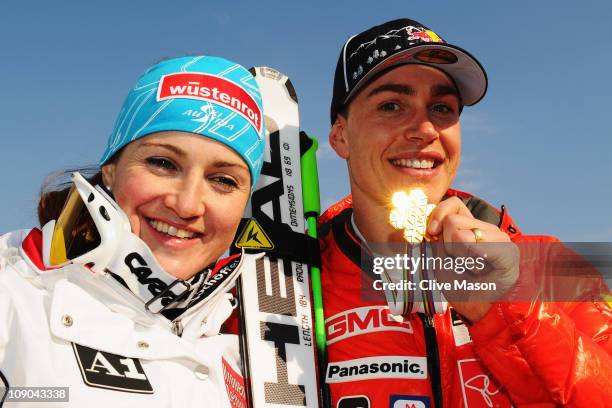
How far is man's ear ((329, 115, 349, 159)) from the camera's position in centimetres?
471

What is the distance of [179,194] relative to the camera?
297 cm

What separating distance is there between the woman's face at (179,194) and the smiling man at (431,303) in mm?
1146

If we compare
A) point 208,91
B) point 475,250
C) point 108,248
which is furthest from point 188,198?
point 475,250

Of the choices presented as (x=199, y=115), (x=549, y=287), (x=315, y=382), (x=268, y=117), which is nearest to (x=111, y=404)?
(x=199, y=115)

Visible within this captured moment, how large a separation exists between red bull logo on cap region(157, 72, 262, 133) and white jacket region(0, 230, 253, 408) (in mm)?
1053

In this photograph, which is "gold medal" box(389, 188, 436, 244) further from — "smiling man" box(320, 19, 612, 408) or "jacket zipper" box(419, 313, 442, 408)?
"jacket zipper" box(419, 313, 442, 408)

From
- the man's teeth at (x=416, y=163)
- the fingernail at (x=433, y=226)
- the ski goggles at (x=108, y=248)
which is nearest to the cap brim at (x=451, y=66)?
the man's teeth at (x=416, y=163)

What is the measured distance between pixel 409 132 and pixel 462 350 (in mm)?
1543

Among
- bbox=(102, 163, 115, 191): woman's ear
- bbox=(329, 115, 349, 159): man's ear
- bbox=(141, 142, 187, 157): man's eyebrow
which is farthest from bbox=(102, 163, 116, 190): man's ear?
bbox=(329, 115, 349, 159): man's ear

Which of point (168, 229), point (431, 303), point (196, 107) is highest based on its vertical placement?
point (196, 107)

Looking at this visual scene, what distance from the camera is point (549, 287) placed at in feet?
11.5

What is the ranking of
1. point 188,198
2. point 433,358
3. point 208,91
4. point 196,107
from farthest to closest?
point 433,358, point 208,91, point 196,107, point 188,198

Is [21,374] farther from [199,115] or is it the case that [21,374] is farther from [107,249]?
[199,115]

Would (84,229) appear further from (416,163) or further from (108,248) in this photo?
(416,163)
